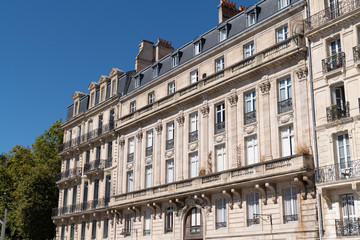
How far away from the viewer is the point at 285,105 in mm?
25500

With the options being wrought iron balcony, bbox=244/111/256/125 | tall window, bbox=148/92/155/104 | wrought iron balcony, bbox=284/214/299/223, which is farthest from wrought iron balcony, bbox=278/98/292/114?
tall window, bbox=148/92/155/104

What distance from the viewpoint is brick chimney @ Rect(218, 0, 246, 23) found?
33500mm

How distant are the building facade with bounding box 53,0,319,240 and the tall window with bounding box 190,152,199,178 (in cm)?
12

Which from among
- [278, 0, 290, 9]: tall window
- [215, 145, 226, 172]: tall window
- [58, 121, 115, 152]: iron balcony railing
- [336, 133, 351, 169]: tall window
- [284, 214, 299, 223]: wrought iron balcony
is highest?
[278, 0, 290, 9]: tall window

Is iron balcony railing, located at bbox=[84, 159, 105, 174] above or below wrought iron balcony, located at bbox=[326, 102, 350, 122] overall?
above

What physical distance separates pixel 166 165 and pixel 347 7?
15.8 metres

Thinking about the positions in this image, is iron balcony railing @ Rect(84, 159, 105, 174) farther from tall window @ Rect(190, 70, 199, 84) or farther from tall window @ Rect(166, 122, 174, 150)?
tall window @ Rect(190, 70, 199, 84)

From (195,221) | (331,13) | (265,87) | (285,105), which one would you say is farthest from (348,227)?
(195,221)

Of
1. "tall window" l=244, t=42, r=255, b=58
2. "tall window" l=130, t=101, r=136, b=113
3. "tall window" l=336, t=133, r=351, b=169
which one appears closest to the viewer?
"tall window" l=336, t=133, r=351, b=169

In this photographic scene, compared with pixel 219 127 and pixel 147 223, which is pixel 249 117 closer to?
pixel 219 127

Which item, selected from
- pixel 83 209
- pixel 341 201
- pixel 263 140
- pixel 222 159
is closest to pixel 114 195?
pixel 83 209

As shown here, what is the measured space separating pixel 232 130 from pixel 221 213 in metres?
4.67

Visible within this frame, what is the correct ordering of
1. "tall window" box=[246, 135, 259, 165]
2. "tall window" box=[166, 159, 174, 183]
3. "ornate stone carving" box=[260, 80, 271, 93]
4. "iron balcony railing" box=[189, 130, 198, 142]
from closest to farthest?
1. "ornate stone carving" box=[260, 80, 271, 93]
2. "tall window" box=[246, 135, 259, 165]
3. "iron balcony railing" box=[189, 130, 198, 142]
4. "tall window" box=[166, 159, 174, 183]

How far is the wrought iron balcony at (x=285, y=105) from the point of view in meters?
25.2
